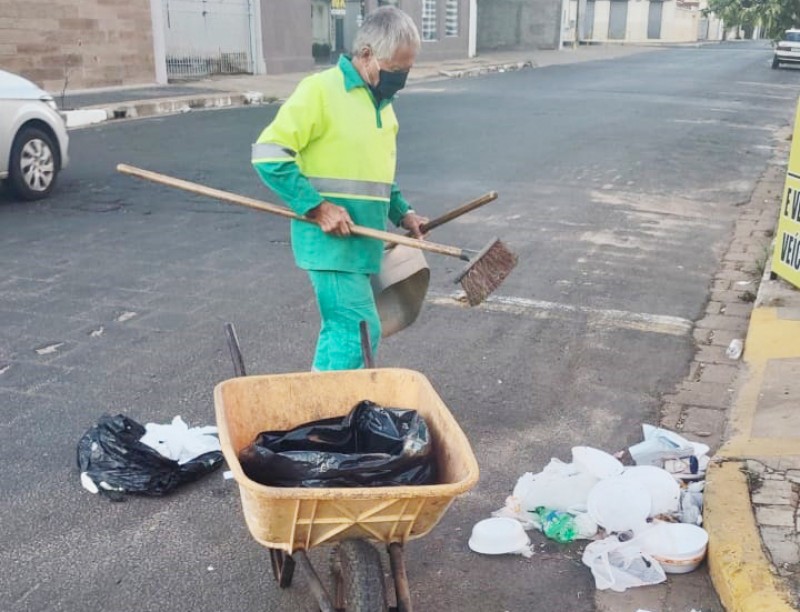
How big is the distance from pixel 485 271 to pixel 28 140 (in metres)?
7.27

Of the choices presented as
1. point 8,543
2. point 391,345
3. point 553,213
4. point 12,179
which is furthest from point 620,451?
point 12,179

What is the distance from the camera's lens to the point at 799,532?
354cm

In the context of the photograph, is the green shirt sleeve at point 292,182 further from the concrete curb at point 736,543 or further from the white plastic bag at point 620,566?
the concrete curb at point 736,543

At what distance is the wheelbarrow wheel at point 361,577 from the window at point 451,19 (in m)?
37.8

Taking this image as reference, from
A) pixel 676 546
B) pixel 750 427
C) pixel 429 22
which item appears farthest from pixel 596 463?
pixel 429 22

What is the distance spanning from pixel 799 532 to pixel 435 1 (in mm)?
36497

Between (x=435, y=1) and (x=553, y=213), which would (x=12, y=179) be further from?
(x=435, y=1)

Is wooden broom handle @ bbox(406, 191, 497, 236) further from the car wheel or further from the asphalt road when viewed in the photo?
the car wheel

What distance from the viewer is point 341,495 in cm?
250

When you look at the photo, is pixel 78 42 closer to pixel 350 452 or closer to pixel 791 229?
pixel 791 229

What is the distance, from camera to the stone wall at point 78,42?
60.1 feet

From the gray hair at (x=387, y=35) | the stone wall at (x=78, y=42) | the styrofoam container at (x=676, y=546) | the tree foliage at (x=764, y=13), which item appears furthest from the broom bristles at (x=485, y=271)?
the stone wall at (x=78, y=42)

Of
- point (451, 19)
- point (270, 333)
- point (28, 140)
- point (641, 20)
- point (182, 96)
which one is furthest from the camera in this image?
point (641, 20)

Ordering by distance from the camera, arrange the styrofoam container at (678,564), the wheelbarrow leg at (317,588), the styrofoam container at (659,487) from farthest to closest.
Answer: the styrofoam container at (659,487)
the styrofoam container at (678,564)
the wheelbarrow leg at (317,588)
